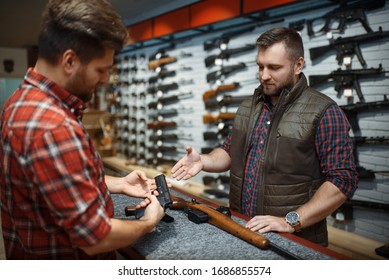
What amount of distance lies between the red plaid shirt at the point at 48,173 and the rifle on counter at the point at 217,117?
3.54 m

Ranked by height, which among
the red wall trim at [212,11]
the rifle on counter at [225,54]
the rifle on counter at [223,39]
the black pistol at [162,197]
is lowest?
the black pistol at [162,197]

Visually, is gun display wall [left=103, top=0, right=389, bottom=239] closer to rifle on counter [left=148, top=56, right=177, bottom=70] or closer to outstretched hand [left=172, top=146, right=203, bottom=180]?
rifle on counter [left=148, top=56, right=177, bottom=70]

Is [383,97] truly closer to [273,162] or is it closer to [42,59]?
[273,162]

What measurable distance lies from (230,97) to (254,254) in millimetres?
3485

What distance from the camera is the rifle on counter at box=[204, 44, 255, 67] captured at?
4281 mm

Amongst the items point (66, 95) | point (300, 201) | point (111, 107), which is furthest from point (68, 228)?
point (111, 107)

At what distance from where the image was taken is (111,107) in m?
7.68

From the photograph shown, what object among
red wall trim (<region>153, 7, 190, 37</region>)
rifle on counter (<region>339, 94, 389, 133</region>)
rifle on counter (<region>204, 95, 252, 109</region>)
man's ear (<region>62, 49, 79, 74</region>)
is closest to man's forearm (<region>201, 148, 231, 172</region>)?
man's ear (<region>62, 49, 79, 74</region>)

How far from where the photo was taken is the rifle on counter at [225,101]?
14.4 ft

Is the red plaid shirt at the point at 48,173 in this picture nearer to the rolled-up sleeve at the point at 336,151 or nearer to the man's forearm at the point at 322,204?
the man's forearm at the point at 322,204

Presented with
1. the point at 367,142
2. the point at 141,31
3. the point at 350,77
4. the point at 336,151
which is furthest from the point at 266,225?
the point at 141,31

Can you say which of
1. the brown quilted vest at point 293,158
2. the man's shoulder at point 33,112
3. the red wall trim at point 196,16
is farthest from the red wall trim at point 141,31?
the man's shoulder at point 33,112

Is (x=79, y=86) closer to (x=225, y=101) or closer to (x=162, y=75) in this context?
(x=225, y=101)

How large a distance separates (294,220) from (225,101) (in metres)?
3.14
